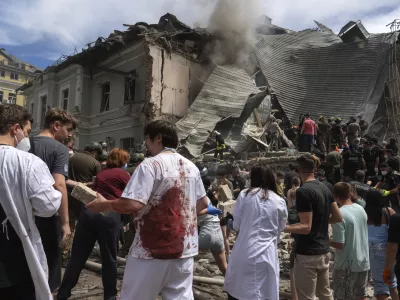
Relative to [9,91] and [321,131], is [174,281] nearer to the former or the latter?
[321,131]

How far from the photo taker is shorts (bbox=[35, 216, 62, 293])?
9.06 feet

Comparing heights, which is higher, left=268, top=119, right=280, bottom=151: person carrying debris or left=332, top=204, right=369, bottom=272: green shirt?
left=268, top=119, right=280, bottom=151: person carrying debris

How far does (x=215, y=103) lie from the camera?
1875cm

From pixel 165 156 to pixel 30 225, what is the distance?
2.99ft

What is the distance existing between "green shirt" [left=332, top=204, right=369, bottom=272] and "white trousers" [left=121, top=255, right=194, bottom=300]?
1962 millimetres

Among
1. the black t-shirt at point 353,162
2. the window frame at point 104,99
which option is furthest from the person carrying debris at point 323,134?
the window frame at point 104,99

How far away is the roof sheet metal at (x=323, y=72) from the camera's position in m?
17.5

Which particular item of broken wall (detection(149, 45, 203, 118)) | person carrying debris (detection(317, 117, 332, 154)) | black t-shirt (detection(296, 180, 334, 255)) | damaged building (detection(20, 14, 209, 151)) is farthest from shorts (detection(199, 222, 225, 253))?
broken wall (detection(149, 45, 203, 118))

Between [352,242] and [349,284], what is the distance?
0.42 metres

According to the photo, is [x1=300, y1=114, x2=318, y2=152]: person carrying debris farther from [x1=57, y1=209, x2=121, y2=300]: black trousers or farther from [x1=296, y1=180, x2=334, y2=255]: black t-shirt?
[x1=57, y1=209, x2=121, y2=300]: black trousers

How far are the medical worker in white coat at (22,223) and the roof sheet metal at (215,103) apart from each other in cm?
1488

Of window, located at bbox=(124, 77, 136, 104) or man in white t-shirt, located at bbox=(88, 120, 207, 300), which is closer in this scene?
man in white t-shirt, located at bbox=(88, 120, 207, 300)

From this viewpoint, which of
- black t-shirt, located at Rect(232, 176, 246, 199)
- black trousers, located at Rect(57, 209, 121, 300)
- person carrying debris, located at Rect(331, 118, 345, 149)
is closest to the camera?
black trousers, located at Rect(57, 209, 121, 300)

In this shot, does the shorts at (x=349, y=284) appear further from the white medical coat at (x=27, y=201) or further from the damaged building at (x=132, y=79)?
the damaged building at (x=132, y=79)
